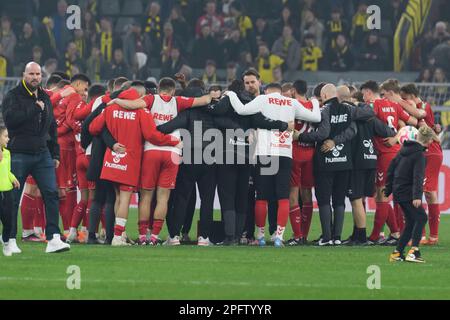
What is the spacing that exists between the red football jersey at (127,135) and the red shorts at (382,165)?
2823mm

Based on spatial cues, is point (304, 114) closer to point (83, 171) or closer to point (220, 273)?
point (83, 171)

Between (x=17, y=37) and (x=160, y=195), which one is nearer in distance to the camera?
(x=160, y=195)

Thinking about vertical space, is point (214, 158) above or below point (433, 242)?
above

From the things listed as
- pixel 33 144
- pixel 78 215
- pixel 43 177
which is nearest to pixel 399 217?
pixel 78 215

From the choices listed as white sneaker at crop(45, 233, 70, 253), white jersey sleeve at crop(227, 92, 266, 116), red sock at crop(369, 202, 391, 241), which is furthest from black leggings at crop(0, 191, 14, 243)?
red sock at crop(369, 202, 391, 241)

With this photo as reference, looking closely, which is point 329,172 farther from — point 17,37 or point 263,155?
point 17,37

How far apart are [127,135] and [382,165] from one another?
340cm

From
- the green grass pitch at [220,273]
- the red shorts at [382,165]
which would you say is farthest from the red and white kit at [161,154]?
the red shorts at [382,165]

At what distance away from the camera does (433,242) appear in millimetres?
17750

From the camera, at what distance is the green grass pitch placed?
12.3 metres

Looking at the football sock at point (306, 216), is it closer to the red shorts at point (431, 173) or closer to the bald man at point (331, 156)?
the bald man at point (331, 156)

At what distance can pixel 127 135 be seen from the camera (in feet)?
55.0

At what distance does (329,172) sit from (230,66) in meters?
10.3
